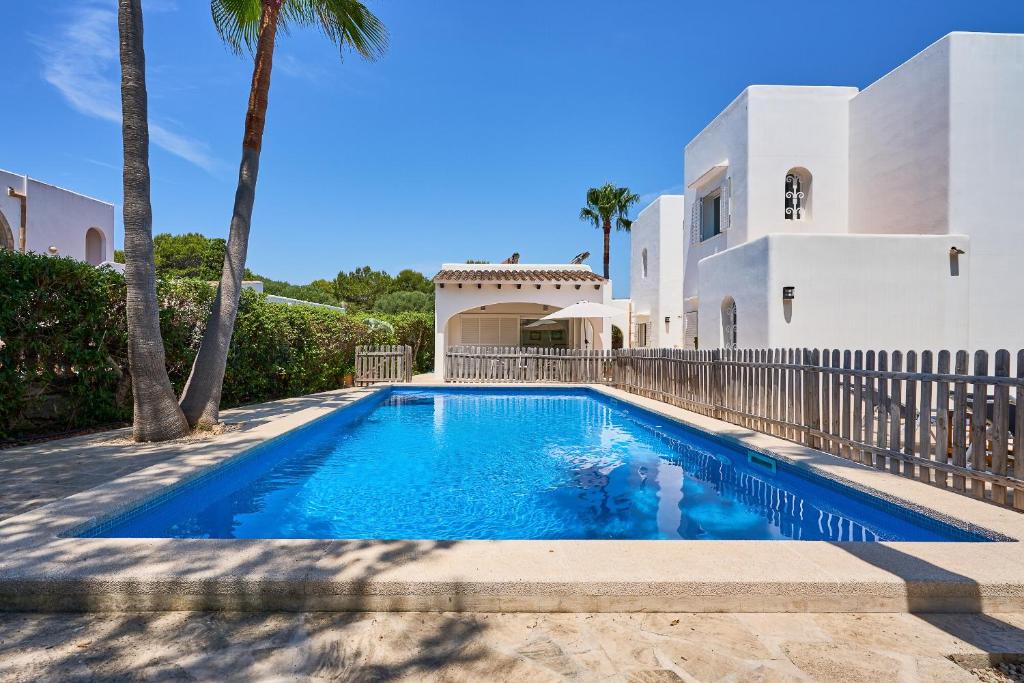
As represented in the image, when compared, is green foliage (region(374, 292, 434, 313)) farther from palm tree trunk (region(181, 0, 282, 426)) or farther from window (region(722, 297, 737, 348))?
palm tree trunk (region(181, 0, 282, 426))

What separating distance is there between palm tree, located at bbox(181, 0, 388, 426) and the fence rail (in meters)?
7.65

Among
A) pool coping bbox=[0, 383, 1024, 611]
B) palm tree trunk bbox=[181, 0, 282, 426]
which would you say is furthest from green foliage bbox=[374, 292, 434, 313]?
pool coping bbox=[0, 383, 1024, 611]

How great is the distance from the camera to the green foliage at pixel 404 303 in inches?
1528

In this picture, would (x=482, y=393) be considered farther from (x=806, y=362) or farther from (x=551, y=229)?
(x=551, y=229)

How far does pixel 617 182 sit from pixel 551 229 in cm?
629

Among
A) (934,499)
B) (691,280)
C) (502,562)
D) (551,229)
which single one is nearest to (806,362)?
(934,499)

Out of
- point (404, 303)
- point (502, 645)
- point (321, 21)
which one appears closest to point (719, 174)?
point (321, 21)

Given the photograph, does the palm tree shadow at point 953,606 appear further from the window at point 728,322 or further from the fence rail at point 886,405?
the window at point 728,322

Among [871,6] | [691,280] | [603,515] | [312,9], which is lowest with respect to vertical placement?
[603,515]

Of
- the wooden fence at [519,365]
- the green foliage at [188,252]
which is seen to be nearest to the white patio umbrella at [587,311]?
the wooden fence at [519,365]

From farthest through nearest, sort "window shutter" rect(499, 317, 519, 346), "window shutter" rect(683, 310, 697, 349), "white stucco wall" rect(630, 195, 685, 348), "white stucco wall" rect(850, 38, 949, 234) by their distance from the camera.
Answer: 1. "window shutter" rect(499, 317, 519, 346)
2. "white stucco wall" rect(630, 195, 685, 348)
3. "window shutter" rect(683, 310, 697, 349)
4. "white stucco wall" rect(850, 38, 949, 234)

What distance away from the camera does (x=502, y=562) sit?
9.13ft

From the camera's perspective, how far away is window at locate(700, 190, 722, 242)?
14.1 m

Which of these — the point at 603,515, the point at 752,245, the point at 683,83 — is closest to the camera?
the point at 603,515
